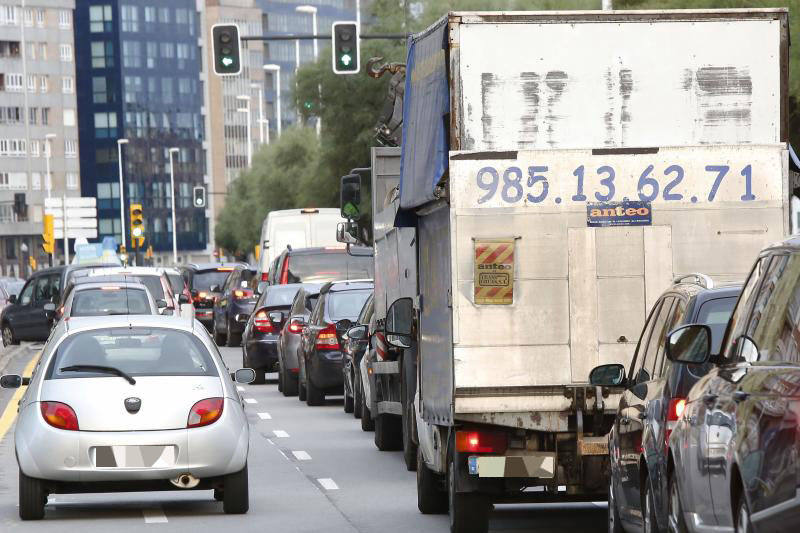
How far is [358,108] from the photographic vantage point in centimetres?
7006

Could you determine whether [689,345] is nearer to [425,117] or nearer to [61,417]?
[425,117]

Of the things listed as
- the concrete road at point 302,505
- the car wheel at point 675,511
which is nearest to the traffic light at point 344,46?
the concrete road at point 302,505

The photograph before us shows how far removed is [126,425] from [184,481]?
55cm

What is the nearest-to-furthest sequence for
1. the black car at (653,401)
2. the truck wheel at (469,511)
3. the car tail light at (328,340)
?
1. the black car at (653,401)
2. the truck wheel at (469,511)
3. the car tail light at (328,340)

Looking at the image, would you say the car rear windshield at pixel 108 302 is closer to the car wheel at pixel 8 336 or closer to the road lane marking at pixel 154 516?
Answer: the car wheel at pixel 8 336

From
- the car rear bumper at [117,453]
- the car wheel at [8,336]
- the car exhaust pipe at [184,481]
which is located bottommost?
the car wheel at [8,336]

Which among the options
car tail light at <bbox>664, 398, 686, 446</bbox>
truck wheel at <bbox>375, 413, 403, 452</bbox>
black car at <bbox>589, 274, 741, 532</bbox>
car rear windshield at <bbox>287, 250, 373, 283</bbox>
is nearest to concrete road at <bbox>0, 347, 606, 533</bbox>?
truck wheel at <bbox>375, 413, 403, 452</bbox>

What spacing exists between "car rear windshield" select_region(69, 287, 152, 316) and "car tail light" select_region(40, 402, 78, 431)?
17826 millimetres

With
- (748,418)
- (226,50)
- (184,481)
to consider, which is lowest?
(184,481)

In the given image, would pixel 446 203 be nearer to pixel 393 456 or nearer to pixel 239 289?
pixel 393 456

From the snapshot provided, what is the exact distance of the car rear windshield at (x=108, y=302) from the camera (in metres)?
31.5

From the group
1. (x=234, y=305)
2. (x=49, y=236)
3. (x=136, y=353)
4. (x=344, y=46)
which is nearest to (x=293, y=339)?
(x=344, y=46)

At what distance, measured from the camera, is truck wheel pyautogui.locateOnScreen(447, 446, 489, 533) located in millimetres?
12258

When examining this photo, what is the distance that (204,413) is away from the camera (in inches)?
544
